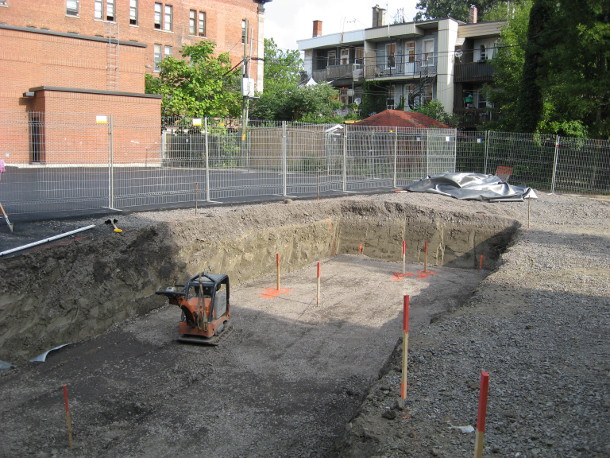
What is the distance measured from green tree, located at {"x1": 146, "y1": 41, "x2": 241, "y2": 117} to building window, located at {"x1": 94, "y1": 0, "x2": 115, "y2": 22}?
17.4 feet

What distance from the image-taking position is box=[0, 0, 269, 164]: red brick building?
Result: 2803 centimetres

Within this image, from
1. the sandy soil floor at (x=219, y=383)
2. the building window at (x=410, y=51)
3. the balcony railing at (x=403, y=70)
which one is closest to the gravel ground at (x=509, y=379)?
the sandy soil floor at (x=219, y=383)

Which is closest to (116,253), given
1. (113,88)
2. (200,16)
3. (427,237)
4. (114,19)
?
(427,237)

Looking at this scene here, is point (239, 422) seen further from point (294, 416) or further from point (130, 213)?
point (130, 213)

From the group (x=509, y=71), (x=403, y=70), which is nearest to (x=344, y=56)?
(x=403, y=70)

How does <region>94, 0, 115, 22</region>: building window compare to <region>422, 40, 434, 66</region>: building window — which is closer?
<region>94, 0, 115, 22</region>: building window

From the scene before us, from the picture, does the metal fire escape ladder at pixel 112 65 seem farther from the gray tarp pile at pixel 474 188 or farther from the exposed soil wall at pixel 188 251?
the exposed soil wall at pixel 188 251

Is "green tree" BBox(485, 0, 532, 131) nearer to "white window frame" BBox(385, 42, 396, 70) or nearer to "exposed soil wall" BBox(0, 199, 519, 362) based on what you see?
"white window frame" BBox(385, 42, 396, 70)

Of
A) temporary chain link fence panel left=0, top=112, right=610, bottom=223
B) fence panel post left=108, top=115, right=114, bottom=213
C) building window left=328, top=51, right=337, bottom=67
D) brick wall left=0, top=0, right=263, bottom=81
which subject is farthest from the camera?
building window left=328, top=51, right=337, bottom=67

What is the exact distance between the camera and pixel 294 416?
660 centimetres

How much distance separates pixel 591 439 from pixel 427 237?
11.5 meters

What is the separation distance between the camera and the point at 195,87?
36.2m

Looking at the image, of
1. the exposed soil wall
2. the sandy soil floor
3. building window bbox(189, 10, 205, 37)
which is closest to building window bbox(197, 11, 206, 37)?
building window bbox(189, 10, 205, 37)

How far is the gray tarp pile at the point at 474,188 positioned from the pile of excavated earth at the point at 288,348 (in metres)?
3.76
